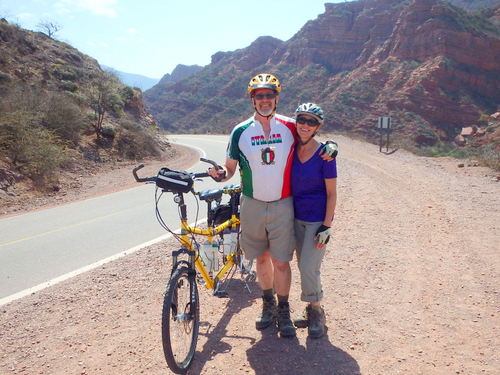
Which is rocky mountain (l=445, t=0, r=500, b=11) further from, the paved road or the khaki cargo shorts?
the khaki cargo shorts

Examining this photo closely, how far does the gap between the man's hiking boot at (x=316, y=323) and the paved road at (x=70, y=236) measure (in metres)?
3.50

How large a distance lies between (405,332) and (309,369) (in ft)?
3.42

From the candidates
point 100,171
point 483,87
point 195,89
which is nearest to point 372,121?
point 483,87

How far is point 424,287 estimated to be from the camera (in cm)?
452

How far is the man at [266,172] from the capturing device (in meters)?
3.35

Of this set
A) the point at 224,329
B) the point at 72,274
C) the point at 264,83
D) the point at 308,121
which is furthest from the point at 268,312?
the point at 72,274

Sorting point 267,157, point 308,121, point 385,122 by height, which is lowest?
point 267,157

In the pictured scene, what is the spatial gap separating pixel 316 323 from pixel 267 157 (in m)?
1.55

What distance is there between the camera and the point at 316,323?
11.8 ft

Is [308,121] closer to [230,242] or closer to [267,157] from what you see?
[267,157]

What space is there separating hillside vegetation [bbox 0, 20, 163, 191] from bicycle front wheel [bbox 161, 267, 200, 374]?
10.5 m

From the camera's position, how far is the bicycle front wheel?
2.85 metres

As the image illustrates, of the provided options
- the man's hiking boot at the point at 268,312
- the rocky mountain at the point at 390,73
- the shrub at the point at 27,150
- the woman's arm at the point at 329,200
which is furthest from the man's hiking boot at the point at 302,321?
the rocky mountain at the point at 390,73

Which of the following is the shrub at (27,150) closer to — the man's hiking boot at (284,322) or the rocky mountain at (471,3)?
the man's hiking boot at (284,322)
